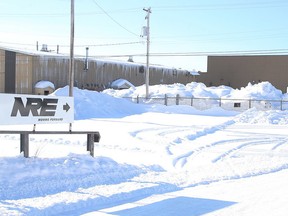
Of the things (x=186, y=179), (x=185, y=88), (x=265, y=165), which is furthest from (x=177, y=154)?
(x=185, y=88)

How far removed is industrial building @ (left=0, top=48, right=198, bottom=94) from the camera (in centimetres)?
5200

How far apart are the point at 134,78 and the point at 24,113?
2342 inches

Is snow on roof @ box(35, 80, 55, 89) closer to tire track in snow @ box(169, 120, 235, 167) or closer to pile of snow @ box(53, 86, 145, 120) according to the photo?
pile of snow @ box(53, 86, 145, 120)

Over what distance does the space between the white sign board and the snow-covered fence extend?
3048 centimetres

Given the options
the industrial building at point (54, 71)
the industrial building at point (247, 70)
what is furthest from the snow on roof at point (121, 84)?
the industrial building at point (247, 70)

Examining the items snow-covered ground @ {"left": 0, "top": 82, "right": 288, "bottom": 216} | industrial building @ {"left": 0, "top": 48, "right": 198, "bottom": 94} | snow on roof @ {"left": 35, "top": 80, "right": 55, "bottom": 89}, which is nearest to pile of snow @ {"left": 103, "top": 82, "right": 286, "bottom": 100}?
snow on roof @ {"left": 35, "top": 80, "right": 55, "bottom": 89}

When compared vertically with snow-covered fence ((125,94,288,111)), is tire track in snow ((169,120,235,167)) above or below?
below

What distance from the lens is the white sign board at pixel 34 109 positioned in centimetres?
934

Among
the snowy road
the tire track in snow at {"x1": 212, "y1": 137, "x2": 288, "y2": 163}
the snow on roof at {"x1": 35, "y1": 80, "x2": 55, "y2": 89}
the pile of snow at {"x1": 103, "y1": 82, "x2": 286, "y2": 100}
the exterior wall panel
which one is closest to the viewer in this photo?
the snowy road

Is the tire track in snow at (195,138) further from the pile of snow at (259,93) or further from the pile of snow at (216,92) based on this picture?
the pile of snow at (216,92)

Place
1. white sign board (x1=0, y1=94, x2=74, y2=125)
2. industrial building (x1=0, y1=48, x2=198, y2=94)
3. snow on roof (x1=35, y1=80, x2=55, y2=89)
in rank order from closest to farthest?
white sign board (x1=0, y1=94, x2=74, y2=125), snow on roof (x1=35, y1=80, x2=55, y2=89), industrial building (x1=0, y1=48, x2=198, y2=94)

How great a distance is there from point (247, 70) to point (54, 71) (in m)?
29.9

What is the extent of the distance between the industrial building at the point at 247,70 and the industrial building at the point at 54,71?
1084 cm

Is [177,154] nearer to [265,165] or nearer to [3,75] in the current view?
[265,165]
